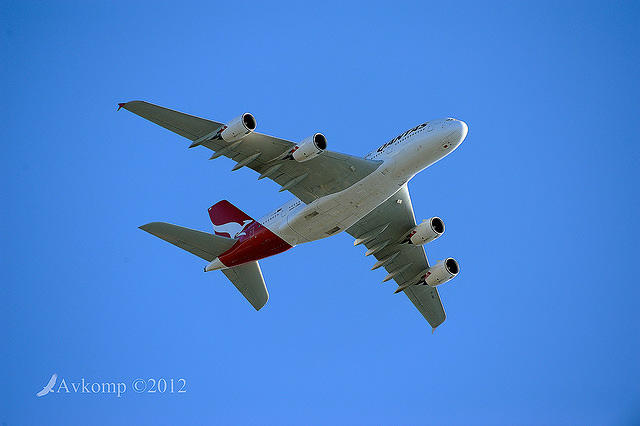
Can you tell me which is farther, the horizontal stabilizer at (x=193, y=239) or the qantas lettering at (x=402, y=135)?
the horizontal stabilizer at (x=193, y=239)

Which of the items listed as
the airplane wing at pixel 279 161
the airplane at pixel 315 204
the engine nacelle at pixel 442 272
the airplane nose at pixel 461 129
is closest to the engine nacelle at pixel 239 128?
the airplane at pixel 315 204

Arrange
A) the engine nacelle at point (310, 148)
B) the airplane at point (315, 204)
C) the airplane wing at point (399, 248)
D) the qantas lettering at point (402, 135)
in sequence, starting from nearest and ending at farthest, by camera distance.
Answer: the engine nacelle at point (310, 148), the airplane at point (315, 204), the qantas lettering at point (402, 135), the airplane wing at point (399, 248)

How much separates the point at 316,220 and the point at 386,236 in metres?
6.72

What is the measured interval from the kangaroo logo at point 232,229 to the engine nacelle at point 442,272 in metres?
11.3

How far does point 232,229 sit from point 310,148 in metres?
9.47

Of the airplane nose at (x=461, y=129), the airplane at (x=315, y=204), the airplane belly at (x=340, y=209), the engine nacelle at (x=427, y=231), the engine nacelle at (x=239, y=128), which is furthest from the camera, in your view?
the engine nacelle at (x=427, y=231)

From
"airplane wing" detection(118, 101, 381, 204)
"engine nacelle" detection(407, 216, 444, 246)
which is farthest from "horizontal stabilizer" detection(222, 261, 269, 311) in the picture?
"engine nacelle" detection(407, 216, 444, 246)

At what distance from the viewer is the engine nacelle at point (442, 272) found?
4406 cm

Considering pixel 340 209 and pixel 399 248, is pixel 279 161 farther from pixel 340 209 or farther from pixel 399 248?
pixel 399 248

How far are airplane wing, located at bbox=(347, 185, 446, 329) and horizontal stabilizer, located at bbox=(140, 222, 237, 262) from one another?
8076 millimetres

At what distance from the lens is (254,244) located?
136 feet

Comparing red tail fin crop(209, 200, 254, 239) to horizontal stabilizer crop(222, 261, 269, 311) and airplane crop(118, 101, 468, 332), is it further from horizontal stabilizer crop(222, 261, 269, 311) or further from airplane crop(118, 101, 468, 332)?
Result: horizontal stabilizer crop(222, 261, 269, 311)

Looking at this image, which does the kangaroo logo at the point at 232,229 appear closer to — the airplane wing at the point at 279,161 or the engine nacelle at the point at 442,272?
the airplane wing at the point at 279,161

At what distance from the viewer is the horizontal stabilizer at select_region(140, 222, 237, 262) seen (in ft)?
131
